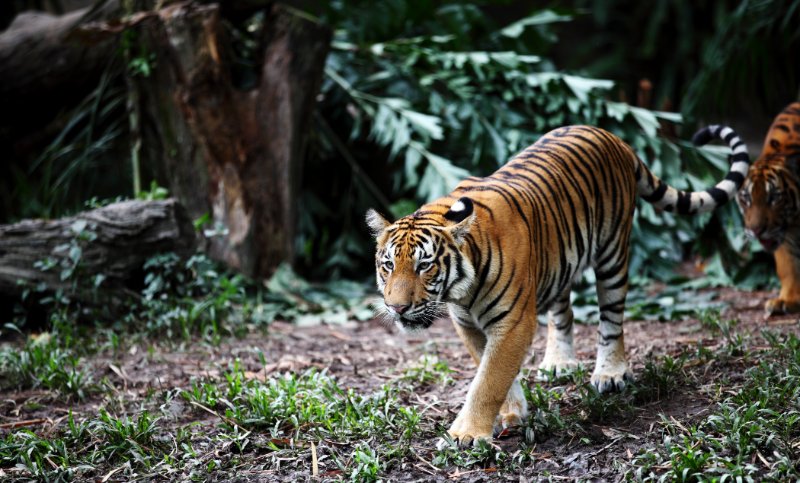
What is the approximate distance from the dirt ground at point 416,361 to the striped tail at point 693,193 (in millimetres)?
910

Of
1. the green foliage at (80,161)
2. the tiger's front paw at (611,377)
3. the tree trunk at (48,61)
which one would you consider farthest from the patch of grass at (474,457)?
the tree trunk at (48,61)

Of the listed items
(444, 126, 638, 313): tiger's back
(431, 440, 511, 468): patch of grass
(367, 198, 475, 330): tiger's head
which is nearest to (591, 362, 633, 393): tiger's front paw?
(444, 126, 638, 313): tiger's back

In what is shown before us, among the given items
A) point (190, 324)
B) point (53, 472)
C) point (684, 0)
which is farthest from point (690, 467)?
point (684, 0)

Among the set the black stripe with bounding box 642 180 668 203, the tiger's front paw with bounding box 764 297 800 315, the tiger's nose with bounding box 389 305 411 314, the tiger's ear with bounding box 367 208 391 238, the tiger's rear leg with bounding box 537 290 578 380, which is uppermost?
the tiger's ear with bounding box 367 208 391 238

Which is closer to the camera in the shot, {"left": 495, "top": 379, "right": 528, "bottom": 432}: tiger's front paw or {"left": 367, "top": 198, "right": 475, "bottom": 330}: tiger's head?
{"left": 367, "top": 198, "right": 475, "bottom": 330}: tiger's head

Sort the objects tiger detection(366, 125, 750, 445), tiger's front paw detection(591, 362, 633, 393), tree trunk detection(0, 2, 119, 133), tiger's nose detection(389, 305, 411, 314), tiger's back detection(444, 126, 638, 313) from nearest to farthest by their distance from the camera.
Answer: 1. tiger's nose detection(389, 305, 411, 314)
2. tiger detection(366, 125, 750, 445)
3. tiger's back detection(444, 126, 638, 313)
4. tiger's front paw detection(591, 362, 633, 393)
5. tree trunk detection(0, 2, 119, 133)

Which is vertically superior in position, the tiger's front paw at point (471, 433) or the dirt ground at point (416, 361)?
the tiger's front paw at point (471, 433)

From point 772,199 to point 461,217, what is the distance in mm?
3132

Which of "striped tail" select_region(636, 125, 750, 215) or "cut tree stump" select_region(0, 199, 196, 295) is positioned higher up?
"striped tail" select_region(636, 125, 750, 215)

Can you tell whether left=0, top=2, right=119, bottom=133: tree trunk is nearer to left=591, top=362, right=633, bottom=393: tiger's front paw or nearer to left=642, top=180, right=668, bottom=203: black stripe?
left=642, top=180, right=668, bottom=203: black stripe

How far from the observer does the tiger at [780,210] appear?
5.84 m

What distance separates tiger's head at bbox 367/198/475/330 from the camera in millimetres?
3678

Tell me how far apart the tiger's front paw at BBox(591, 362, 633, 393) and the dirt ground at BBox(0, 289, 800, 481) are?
0.71 feet

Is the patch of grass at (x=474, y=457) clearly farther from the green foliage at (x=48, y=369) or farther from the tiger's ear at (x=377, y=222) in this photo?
the green foliage at (x=48, y=369)
